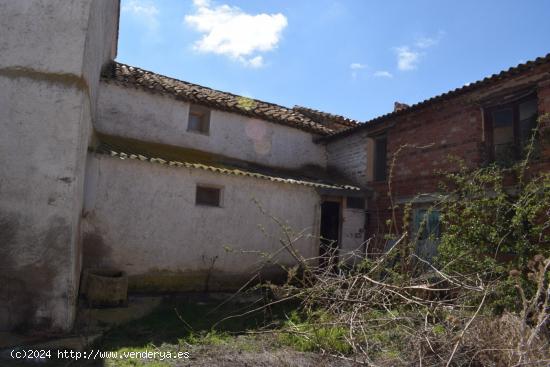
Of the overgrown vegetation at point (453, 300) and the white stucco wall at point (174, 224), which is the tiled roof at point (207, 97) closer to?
the white stucco wall at point (174, 224)

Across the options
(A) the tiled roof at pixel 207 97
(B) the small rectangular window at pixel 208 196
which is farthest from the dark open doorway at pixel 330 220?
(B) the small rectangular window at pixel 208 196

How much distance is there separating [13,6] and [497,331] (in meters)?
7.57

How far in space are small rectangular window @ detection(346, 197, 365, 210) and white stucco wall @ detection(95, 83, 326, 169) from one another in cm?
246

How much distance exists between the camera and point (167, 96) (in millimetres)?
10977

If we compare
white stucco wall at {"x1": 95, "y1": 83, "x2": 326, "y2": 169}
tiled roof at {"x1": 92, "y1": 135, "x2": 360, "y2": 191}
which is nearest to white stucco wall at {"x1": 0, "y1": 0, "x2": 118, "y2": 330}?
tiled roof at {"x1": 92, "y1": 135, "x2": 360, "y2": 191}

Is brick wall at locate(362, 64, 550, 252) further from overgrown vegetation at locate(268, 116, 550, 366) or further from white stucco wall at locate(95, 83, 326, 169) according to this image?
white stucco wall at locate(95, 83, 326, 169)

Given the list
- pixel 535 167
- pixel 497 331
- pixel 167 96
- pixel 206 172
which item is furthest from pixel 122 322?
pixel 535 167

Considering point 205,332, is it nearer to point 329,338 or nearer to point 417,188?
point 329,338

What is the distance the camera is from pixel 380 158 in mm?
11492

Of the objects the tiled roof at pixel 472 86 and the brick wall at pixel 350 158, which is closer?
the tiled roof at pixel 472 86

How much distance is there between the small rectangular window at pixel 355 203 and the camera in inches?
441

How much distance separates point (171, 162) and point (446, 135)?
621cm

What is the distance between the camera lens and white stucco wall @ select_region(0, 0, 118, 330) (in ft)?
17.7

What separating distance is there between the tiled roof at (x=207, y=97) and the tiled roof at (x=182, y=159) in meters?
1.50
